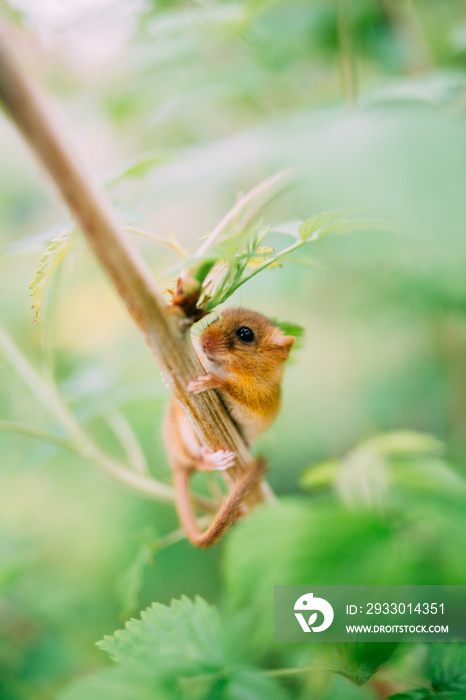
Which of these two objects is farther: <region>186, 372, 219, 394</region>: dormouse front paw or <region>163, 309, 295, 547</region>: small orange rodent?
<region>163, 309, 295, 547</region>: small orange rodent

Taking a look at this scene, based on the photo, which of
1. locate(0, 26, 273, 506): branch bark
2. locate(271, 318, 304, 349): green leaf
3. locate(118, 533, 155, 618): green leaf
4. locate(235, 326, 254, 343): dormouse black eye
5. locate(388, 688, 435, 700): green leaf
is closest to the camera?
locate(0, 26, 273, 506): branch bark

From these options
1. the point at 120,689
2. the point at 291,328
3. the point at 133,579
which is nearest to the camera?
the point at 120,689

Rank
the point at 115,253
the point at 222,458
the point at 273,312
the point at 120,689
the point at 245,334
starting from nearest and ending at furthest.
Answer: the point at 115,253 < the point at 120,689 < the point at 222,458 < the point at 245,334 < the point at 273,312

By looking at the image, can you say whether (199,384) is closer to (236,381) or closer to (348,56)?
(236,381)

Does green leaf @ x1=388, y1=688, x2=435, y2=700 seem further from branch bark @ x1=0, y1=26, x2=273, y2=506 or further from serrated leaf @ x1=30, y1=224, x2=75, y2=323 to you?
serrated leaf @ x1=30, y1=224, x2=75, y2=323

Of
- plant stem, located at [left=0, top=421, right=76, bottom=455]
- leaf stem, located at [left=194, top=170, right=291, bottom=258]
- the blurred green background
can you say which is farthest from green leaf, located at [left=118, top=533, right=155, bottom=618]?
leaf stem, located at [left=194, top=170, right=291, bottom=258]

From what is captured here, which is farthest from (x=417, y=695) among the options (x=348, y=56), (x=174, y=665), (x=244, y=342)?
(x=348, y=56)

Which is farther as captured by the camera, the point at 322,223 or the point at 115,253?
the point at 322,223

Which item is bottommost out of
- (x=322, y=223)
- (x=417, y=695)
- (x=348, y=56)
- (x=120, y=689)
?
(x=417, y=695)
